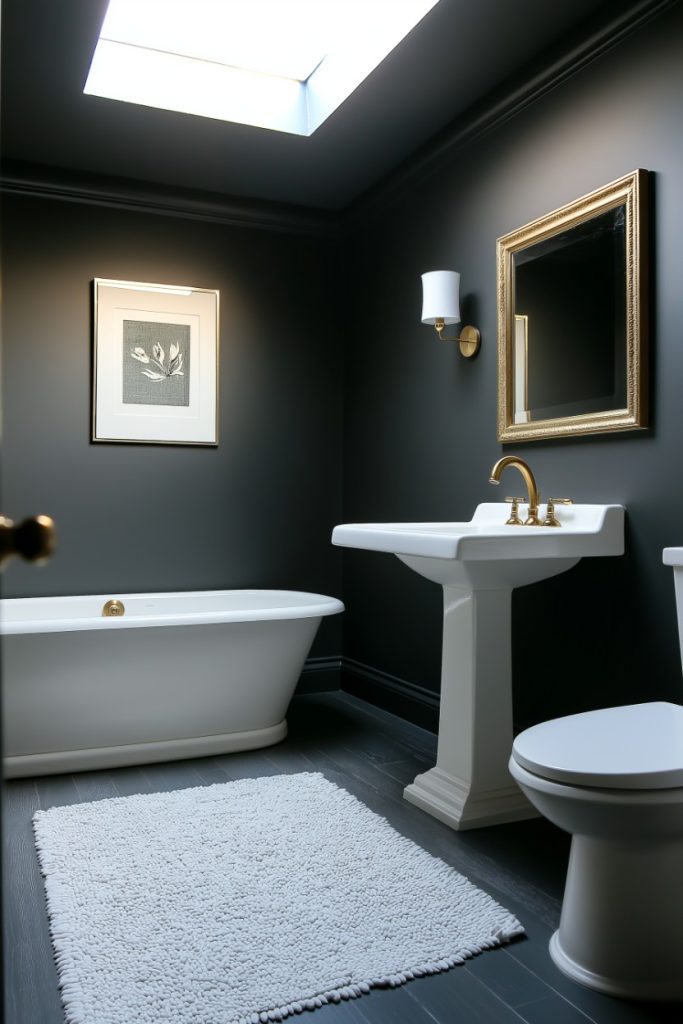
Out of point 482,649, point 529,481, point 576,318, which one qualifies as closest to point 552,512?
point 529,481

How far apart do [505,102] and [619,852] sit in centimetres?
253

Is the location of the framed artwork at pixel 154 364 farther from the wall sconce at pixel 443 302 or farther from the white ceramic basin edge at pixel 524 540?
the white ceramic basin edge at pixel 524 540

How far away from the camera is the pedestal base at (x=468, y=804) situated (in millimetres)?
2557

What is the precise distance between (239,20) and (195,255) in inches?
45.0

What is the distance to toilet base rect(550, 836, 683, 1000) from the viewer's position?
5.57ft

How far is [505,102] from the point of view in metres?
3.02

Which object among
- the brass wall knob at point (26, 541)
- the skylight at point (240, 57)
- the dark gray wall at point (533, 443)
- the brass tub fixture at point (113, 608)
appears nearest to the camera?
the brass wall knob at point (26, 541)

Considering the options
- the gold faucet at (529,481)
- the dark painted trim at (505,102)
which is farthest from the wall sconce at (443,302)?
the gold faucet at (529,481)

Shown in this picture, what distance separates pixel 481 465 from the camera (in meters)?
3.25

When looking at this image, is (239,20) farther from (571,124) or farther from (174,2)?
(571,124)

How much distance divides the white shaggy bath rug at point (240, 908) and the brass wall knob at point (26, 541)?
53.7 inches

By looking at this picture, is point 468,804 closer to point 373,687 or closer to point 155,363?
point 373,687

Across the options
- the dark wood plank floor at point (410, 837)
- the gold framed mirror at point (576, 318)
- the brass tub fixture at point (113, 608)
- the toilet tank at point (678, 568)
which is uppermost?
the gold framed mirror at point (576, 318)

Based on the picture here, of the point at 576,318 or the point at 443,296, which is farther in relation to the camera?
the point at 443,296
